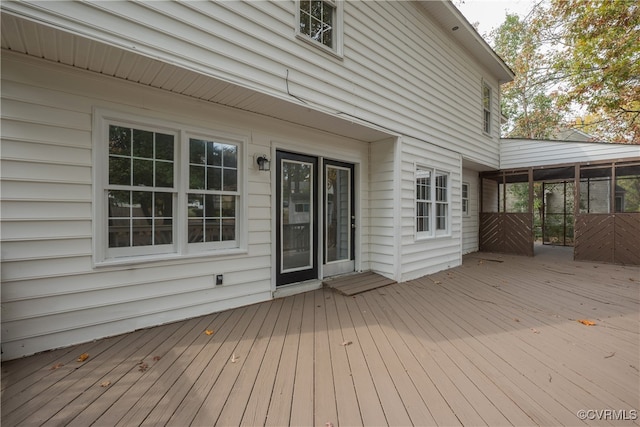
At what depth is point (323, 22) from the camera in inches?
151

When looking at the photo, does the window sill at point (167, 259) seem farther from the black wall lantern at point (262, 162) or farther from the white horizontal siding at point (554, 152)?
the white horizontal siding at point (554, 152)

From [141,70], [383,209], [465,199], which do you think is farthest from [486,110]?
[141,70]

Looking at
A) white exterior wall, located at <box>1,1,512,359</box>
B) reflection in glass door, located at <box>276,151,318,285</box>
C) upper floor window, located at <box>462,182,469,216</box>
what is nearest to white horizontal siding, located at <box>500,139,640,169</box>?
upper floor window, located at <box>462,182,469,216</box>

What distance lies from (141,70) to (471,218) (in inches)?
361

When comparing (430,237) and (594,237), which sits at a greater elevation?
(430,237)

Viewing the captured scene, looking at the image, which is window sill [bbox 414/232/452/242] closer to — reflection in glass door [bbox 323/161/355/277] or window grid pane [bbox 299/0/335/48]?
reflection in glass door [bbox 323/161/355/277]

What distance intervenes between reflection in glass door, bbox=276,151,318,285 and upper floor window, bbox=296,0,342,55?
1694mm

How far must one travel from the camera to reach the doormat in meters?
4.30

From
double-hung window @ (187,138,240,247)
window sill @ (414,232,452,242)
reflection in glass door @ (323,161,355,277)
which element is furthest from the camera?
window sill @ (414,232,452,242)

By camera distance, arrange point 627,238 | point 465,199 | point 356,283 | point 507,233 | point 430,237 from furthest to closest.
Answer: point 465,199 → point 507,233 → point 627,238 → point 430,237 → point 356,283

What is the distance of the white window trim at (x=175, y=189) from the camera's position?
8.77ft

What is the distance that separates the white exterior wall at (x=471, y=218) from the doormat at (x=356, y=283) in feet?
16.1

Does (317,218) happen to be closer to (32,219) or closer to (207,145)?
(207,145)

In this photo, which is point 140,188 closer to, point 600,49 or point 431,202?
point 431,202
